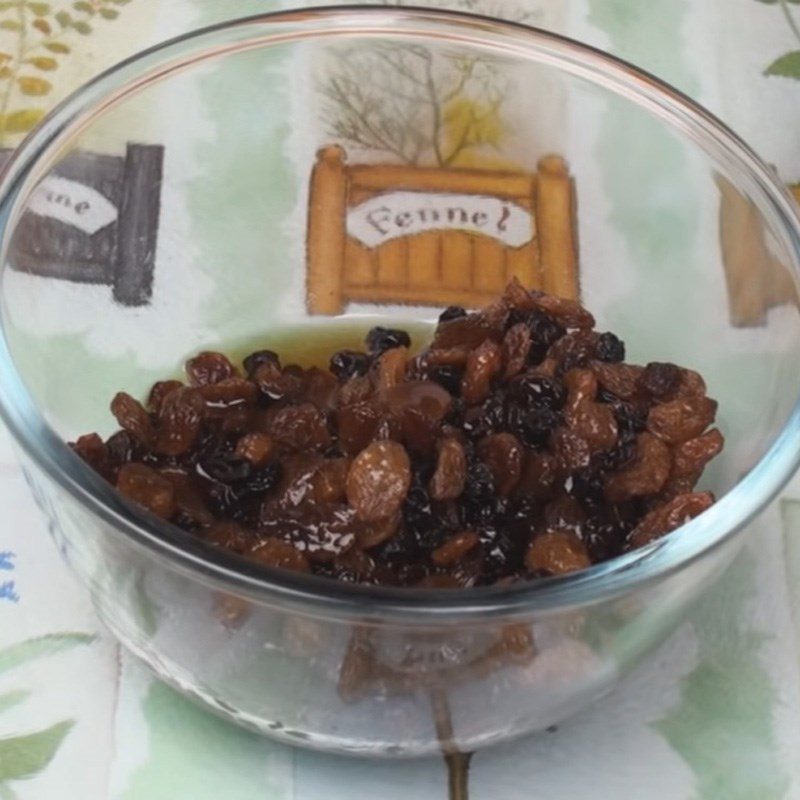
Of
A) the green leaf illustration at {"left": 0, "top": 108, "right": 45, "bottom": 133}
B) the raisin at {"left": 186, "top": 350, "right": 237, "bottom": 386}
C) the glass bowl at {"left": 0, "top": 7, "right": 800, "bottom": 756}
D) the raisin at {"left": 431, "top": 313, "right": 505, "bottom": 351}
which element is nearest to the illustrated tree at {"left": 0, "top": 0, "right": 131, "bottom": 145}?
the green leaf illustration at {"left": 0, "top": 108, "right": 45, "bottom": 133}

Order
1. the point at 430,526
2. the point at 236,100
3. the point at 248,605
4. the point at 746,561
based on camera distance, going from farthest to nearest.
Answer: the point at 236,100 < the point at 746,561 < the point at 430,526 < the point at 248,605

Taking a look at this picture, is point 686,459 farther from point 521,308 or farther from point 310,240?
point 310,240

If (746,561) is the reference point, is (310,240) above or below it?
above

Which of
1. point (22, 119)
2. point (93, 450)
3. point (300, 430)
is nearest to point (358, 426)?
point (300, 430)

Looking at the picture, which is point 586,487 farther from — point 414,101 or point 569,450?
point 414,101

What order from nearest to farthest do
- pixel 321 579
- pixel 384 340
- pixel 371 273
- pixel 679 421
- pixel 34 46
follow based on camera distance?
1. pixel 321 579
2. pixel 679 421
3. pixel 384 340
4. pixel 371 273
5. pixel 34 46

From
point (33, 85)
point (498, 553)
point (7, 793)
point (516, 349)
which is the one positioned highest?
point (33, 85)

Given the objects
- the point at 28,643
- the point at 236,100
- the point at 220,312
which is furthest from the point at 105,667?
the point at 236,100
